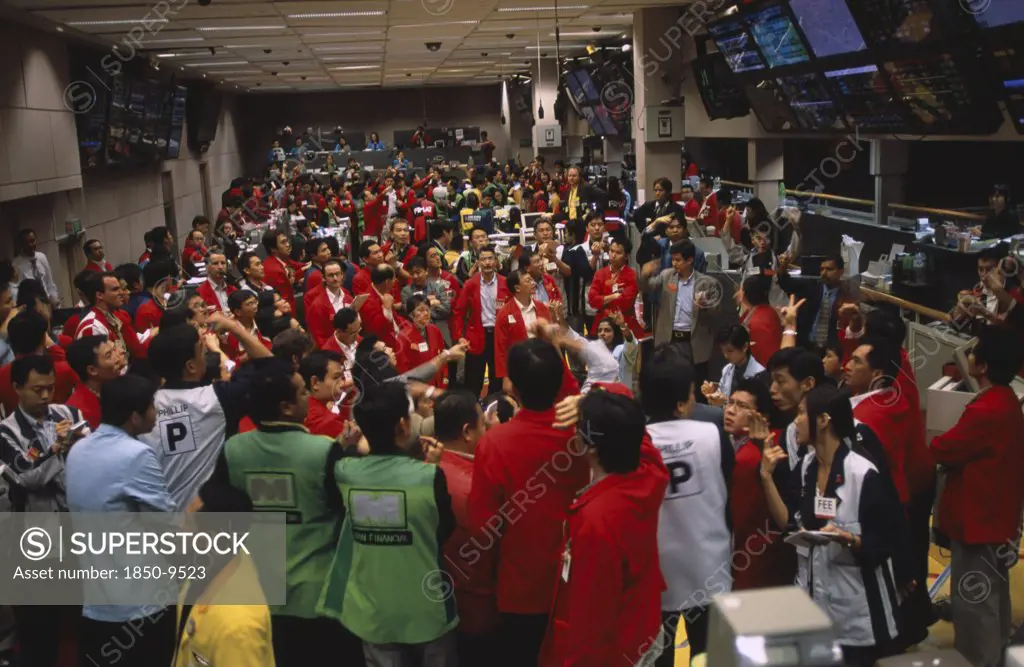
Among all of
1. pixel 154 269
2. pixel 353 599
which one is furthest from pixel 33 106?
pixel 353 599

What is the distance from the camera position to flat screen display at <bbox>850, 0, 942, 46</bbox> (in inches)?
242

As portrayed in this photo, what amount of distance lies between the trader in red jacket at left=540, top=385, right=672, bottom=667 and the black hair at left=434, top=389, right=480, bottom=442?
0.60 metres

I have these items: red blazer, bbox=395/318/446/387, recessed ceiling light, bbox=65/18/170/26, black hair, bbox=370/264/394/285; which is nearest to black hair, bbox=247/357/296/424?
red blazer, bbox=395/318/446/387

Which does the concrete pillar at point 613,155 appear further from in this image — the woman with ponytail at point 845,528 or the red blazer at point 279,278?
the woman with ponytail at point 845,528

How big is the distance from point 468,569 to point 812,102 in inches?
280

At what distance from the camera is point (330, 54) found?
52.0 feet

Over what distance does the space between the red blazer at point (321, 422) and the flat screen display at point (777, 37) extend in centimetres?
583

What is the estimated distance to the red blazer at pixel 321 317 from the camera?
675cm

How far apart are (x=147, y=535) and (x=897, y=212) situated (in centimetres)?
884

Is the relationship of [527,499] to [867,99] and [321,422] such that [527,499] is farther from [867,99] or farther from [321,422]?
[867,99]

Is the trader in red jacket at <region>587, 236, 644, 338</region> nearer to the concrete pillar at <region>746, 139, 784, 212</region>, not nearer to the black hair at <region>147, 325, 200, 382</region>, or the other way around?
the black hair at <region>147, 325, 200, 382</region>

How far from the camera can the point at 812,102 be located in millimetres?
8883

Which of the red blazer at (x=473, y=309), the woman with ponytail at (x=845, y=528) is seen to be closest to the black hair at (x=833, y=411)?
the woman with ponytail at (x=845, y=528)

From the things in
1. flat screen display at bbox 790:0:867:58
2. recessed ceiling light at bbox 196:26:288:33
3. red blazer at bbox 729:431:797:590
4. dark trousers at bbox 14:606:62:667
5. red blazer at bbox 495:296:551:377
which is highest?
recessed ceiling light at bbox 196:26:288:33
